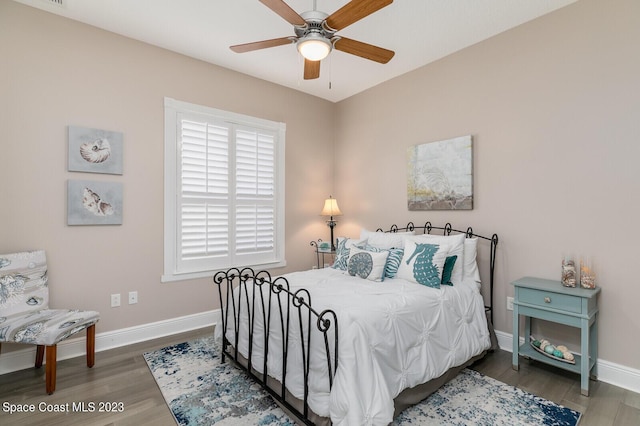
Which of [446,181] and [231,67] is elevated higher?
[231,67]

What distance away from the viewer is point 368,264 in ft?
9.32

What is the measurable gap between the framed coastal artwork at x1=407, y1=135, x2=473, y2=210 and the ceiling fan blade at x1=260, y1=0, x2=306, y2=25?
6.96ft

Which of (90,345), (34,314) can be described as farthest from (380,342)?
(34,314)

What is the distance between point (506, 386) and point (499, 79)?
2.70 metres

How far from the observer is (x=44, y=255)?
2.68m

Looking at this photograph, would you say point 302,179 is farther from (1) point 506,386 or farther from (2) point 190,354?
(1) point 506,386

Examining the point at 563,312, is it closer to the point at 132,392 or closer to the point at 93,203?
the point at 132,392

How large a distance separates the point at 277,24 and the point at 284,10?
1.19 meters

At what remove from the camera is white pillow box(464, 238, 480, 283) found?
2963mm

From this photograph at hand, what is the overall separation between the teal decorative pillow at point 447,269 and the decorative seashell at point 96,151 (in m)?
3.26

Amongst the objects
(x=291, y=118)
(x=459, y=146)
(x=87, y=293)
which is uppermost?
(x=291, y=118)

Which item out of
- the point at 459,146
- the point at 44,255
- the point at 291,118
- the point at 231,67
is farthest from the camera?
the point at 291,118

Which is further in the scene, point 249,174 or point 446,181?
point 249,174

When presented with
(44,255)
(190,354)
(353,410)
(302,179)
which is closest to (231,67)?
(302,179)
